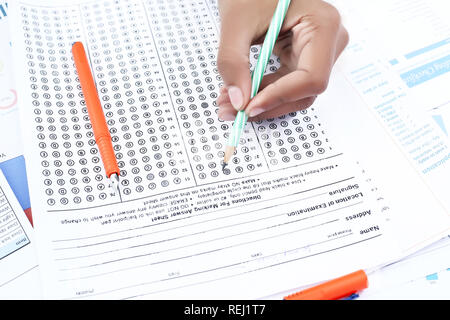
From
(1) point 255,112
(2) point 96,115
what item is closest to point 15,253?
(2) point 96,115

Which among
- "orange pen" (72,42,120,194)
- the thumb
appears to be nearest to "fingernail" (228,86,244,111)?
the thumb

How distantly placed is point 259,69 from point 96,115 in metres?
0.17

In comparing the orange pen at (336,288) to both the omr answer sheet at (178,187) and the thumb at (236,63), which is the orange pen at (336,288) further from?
the thumb at (236,63)

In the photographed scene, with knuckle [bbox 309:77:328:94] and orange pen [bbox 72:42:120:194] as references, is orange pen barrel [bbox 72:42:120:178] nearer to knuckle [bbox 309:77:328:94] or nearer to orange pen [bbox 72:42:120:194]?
orange pen [bbox 72:42:120:194]

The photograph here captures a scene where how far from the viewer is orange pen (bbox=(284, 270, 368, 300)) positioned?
333 millimetres

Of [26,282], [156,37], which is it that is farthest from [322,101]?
[26,282]

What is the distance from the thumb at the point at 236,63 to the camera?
38 centimetres

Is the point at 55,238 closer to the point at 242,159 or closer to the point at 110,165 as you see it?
the point at 110,165

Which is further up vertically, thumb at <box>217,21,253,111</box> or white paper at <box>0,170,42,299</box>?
thumb at <box>217,21,253,111</box>

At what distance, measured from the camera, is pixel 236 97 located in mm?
377

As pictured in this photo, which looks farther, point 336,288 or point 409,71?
point 409,71

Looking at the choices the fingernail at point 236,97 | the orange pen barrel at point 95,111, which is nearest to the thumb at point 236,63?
the fingernail at point 236,97

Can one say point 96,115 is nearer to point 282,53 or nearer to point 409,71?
point 282,53

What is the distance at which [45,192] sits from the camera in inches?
14.3
